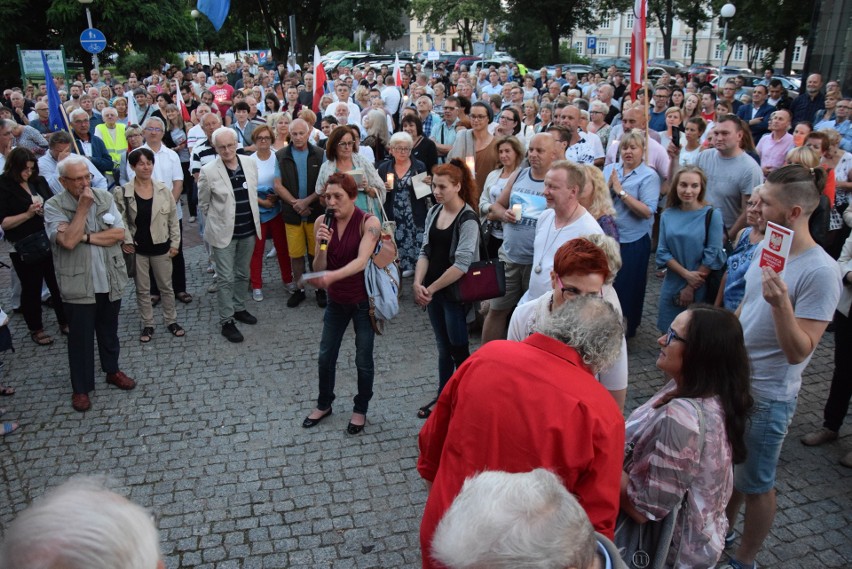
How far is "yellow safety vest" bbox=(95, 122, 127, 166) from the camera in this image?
368 inches

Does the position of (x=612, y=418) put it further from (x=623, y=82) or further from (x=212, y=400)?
(x=623, y=82)

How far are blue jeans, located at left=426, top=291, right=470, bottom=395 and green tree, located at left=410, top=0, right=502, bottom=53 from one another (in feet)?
152

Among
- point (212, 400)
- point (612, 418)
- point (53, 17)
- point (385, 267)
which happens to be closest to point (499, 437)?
point (612, 418)

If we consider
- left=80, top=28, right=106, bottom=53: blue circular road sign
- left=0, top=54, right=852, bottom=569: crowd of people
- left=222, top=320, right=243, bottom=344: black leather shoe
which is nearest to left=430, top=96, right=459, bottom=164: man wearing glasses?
left=0, top=54, right=852, bottom=569: crowd of people

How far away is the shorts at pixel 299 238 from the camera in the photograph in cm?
760

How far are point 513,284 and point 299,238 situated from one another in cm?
308

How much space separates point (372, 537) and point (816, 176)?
4.39 metres

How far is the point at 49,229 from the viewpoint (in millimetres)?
5125

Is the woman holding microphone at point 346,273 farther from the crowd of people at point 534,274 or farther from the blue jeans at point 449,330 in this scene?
the blue jeans at point 449,330

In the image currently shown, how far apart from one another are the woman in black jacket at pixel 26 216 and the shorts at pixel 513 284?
403 centimetres

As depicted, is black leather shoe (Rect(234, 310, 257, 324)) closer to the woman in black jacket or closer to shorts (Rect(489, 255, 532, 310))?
the woman in black jacket

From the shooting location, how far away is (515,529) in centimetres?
152

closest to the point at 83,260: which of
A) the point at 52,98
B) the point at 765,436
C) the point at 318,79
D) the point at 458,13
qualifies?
the point at 52,98

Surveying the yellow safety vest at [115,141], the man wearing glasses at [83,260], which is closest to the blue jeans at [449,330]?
the man wearing glasses at [83,260]
